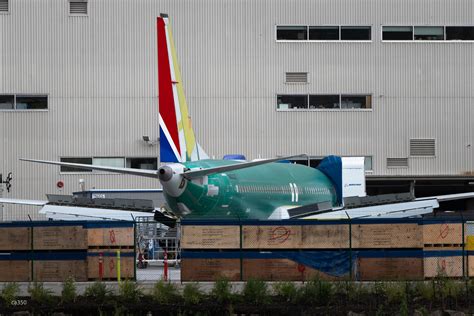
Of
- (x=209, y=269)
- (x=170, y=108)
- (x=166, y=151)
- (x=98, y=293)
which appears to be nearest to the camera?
(x=98, y=293)

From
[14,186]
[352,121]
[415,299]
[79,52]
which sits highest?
[79,52]

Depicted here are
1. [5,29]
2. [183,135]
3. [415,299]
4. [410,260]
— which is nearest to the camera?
[415,299]

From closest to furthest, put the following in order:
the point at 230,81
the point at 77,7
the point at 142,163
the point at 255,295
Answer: the point at 255,295 → the point at 77,7 → the point at 230,81 → the point at 142,163

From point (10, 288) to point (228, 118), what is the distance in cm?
A: 3644

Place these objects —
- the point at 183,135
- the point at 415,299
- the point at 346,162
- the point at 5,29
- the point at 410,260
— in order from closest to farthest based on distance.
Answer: the point at 415,299 < the point at 410,260 < the point at 183,135 < the point at 346,162 < the point at 5,29

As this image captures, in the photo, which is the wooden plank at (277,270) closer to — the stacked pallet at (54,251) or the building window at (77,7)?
the stacked pallet at (54,251)

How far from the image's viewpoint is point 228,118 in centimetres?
6100

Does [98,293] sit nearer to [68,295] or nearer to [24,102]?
[68,295]

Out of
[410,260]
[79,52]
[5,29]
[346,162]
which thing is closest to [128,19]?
[79,52]

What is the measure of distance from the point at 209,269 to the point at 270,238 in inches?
83.7

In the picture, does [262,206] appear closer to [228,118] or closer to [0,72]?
[228,118]

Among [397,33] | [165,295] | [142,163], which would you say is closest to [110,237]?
[165,295]

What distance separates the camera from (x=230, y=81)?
6091 centimetres

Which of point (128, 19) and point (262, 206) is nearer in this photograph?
point (262, 206)
